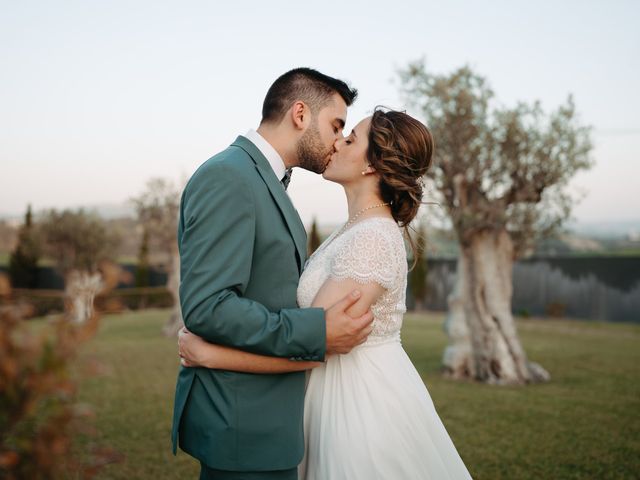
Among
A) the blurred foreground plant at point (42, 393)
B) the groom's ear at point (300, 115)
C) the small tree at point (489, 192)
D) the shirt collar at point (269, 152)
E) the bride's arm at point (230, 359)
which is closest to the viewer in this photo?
the blurred foreground plant at point (42, 393)

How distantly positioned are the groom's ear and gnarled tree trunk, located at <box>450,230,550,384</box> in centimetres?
847

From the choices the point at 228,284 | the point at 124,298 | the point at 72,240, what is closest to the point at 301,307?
the point at 228,284

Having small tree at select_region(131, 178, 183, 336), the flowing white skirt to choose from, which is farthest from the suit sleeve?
small tree at select_region(131, 178, 183, 336)

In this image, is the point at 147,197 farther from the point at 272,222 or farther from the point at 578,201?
the point at 272,222

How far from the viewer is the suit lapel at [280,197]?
2.47 meters

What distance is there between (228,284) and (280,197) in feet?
1.67

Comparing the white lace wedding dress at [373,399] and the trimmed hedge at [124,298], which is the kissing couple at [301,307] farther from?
the trimmed hedge at [124,298]

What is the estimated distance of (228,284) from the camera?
2170 mm

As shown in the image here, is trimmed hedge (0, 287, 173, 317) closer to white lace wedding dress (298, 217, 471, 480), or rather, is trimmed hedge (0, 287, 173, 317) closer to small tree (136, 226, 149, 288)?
small tree (136, 226, 149, 288)

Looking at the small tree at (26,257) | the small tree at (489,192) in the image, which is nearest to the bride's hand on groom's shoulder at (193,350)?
the small tree at (489,192)

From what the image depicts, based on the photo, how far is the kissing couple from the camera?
7.35 ft

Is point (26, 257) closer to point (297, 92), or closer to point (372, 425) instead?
point (297, 92)

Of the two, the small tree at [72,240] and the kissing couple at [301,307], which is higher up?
the kissing couple at [301,307]

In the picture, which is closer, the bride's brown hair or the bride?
the bride
